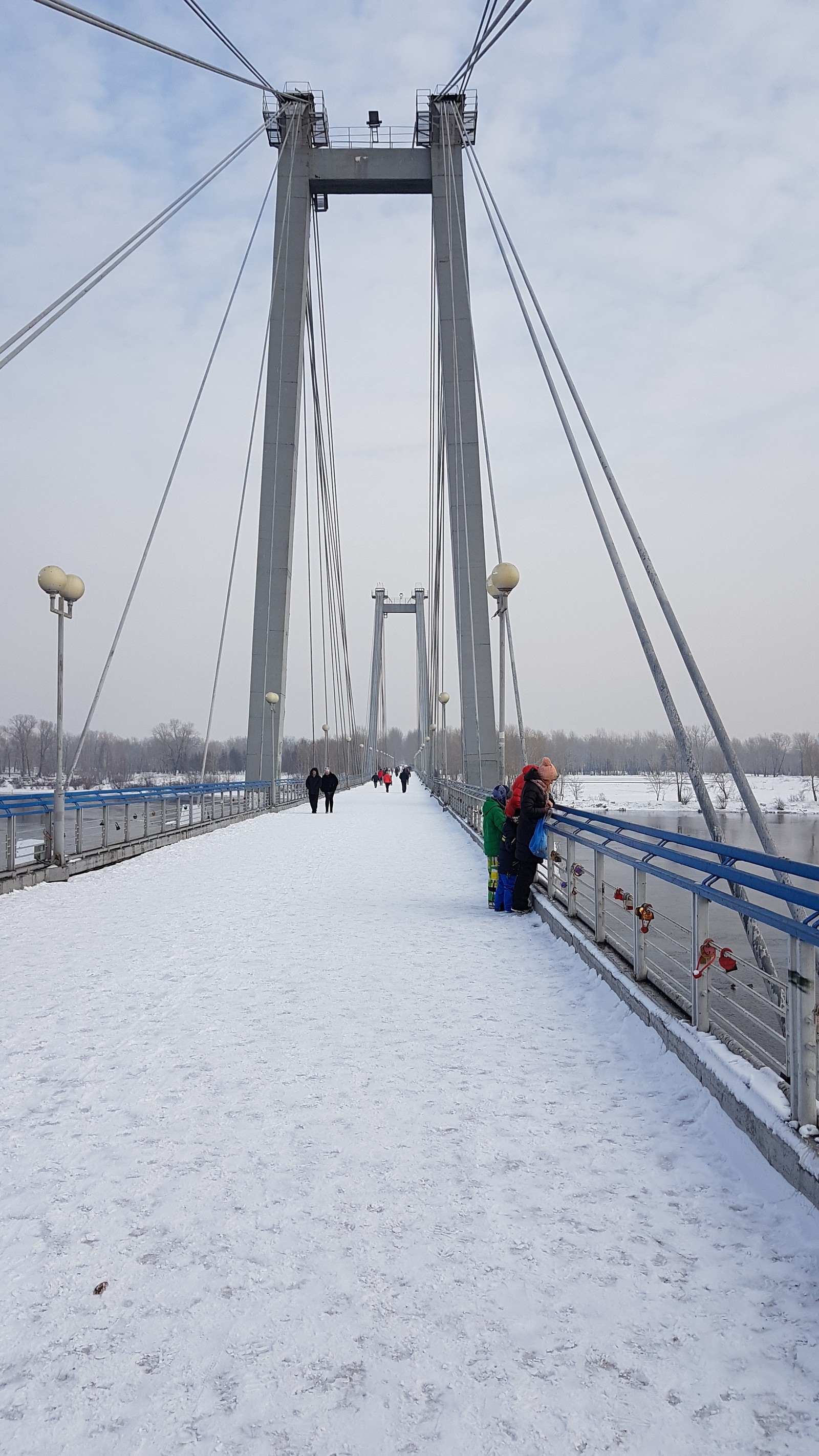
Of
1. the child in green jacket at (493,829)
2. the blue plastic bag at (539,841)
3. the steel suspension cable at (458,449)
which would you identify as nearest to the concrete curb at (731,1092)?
the blue plastic bag at (539,841)

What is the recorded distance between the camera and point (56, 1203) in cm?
246

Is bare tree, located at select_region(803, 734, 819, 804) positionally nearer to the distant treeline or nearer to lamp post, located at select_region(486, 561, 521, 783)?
the distant treeline

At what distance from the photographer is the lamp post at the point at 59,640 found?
30.8 ft

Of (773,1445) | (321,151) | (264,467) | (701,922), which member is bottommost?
(773,1445)

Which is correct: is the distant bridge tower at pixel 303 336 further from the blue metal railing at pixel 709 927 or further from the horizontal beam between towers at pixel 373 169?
the blue metal railing at pixel 709 927

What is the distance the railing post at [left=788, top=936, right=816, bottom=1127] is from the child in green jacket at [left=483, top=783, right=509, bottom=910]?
510 centimetres

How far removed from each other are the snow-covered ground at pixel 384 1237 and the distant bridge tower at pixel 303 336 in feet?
51.2

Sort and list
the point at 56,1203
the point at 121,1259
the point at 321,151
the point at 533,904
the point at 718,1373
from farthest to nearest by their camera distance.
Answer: the point at 321,151 → the point at 533,904 → the point at 56,1203 → the point at 121,1259 → the point at 718,1373

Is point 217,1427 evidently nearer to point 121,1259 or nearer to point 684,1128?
point 121,1259

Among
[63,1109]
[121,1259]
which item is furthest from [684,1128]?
[63,1109]

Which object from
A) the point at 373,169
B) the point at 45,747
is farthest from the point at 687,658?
the point at 45,747

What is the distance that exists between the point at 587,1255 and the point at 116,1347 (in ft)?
3.52

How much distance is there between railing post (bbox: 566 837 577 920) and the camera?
6.37 m

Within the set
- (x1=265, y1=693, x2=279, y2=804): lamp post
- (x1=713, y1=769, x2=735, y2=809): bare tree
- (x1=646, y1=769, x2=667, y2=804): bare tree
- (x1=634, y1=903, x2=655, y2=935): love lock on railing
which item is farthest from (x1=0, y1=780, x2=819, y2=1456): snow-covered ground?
(x1=646, y1=769, x2=667, y2=804): bare tree
